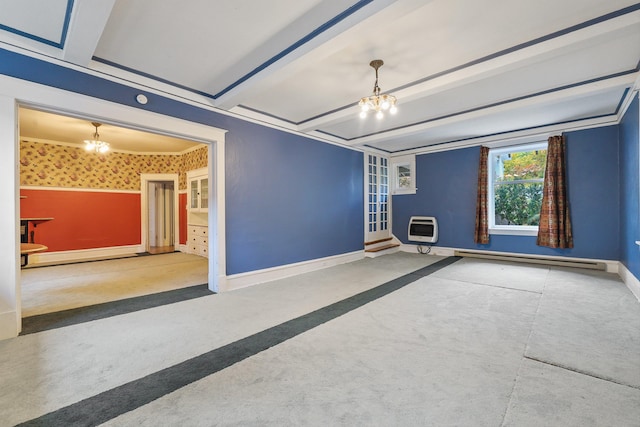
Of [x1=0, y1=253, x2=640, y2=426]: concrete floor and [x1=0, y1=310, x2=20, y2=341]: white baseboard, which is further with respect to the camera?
[x1=0, y1=310, x2=20, y2=341]: white baseboard

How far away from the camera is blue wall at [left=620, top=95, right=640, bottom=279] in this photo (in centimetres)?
330

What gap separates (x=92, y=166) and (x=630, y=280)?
985cm

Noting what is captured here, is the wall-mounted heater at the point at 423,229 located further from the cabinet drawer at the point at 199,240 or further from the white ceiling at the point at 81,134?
the white ceiling at the point at 81,134

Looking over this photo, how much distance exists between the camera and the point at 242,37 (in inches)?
93.3

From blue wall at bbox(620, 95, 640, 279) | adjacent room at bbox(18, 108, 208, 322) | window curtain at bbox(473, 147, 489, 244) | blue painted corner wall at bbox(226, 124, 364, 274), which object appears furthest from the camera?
window curtain at bbox(473, 147, 489, 244)

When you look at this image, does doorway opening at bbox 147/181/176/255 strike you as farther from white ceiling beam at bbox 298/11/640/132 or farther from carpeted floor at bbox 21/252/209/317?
white ceiling beam at bbox 298/11/640/132

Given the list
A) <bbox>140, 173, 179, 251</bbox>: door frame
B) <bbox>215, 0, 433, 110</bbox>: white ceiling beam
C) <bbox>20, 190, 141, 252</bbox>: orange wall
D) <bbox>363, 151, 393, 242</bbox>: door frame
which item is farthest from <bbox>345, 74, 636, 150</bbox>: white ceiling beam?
<bbox>20, 190, 141, 252</bbox>: orange wall

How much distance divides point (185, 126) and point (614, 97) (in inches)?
223

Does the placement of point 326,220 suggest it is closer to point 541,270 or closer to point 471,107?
point 471,107

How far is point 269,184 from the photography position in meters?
4.23

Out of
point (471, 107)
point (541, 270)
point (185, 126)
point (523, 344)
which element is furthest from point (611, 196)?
point (185, 126)

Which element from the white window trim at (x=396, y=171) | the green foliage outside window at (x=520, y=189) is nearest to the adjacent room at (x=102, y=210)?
the white window trim at (x=396, y=171)

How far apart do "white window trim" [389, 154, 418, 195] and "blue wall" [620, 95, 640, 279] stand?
3.43 metres

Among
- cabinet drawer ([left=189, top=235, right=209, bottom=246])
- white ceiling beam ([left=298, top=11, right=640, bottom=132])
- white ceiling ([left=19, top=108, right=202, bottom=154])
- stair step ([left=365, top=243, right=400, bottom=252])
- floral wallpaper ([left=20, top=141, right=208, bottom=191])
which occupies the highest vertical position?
white ceiling ([left=19, top=108, right=202, bottom=154])
